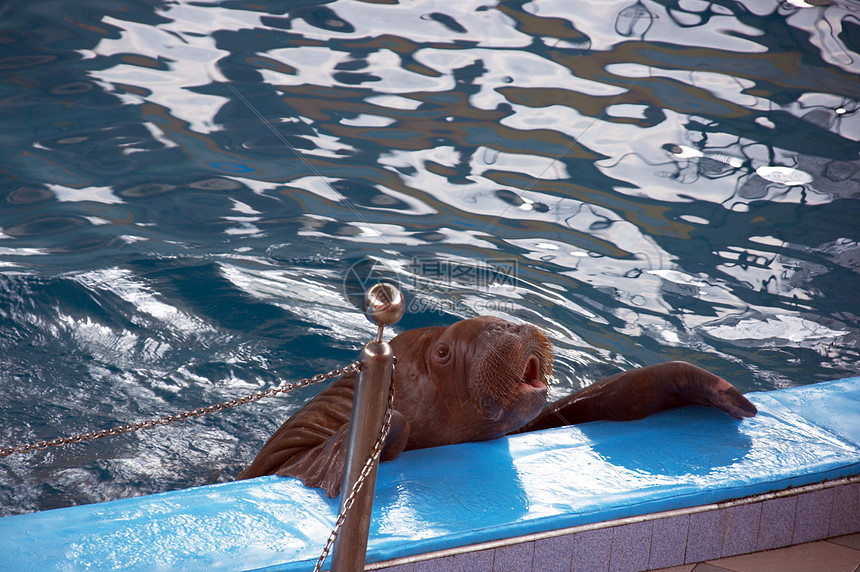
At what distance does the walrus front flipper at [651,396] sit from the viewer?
11.5 feet

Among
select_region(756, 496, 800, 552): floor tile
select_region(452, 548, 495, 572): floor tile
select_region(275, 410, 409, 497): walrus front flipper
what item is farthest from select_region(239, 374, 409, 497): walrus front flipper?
select_region(756, 496, 800, 552): floor tile

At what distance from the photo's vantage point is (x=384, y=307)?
1821mm

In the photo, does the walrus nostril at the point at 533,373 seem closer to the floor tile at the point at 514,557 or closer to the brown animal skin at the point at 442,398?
the brown animal skin at the point at 442,398

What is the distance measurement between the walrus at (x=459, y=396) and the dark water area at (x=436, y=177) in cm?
276

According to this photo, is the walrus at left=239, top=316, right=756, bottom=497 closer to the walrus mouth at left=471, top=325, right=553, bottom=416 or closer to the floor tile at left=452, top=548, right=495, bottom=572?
the walrus mouth at left=471, top=325, right=553, bottom=416

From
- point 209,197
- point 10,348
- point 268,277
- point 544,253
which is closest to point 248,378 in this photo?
point 268,277

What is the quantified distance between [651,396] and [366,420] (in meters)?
2.09

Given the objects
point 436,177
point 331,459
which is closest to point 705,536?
point 331,459

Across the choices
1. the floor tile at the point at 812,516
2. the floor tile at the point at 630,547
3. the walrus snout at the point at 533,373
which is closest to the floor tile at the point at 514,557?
the floor tile at the point at 630,547

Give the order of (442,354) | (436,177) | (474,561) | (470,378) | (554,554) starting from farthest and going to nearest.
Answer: (436,177) < (442,354) < (470,378) < (554,554) < (474,561)

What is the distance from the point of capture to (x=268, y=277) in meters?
7.25

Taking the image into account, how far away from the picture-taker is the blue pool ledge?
7.68 feet

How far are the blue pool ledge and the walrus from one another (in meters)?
0.09

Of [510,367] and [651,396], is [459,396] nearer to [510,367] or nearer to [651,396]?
[510,367]
